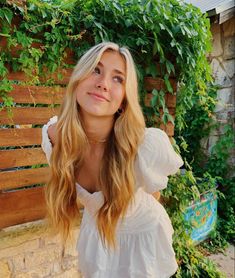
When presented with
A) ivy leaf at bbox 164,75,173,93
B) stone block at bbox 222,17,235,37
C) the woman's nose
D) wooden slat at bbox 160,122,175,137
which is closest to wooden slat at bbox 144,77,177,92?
ivy leaf at bbox 164,75,173,93

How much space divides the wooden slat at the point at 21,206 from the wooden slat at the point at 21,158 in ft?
0.56

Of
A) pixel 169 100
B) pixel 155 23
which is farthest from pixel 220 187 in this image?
pixel 155 23

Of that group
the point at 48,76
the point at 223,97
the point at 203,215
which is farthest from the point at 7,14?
the point at 223,97

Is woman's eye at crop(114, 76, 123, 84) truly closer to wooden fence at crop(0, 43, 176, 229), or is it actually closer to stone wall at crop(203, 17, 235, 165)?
wooden fence at crop(0, 43, 176, 229)

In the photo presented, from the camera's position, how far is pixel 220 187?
4.38 m

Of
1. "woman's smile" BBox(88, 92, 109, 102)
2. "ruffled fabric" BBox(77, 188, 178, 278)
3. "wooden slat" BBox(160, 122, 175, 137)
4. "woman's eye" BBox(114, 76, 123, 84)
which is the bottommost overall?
"ruffled fabric" BBox(77, 188, 178, 278)

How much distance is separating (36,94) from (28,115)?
5.4 inches

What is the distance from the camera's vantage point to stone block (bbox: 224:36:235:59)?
433cm

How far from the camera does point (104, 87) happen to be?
4.12 feet

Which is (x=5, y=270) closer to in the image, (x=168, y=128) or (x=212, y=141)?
(x=168, y=128)

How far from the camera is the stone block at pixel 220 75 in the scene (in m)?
4.37

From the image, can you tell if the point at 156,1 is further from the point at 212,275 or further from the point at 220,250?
the point at 220,250

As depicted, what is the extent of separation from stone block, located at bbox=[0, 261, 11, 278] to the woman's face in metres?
1.11

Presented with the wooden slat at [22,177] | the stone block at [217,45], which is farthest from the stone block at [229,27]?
the wooden slat at [22,177]
